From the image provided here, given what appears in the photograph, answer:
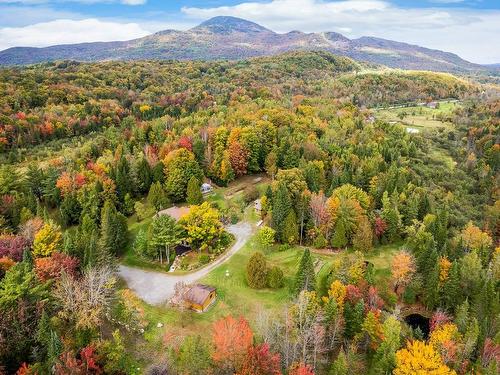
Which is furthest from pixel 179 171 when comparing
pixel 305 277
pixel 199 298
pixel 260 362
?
pixel 260 362

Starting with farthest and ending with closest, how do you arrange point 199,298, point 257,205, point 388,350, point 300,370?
point 257,205 → point 199,298 → point 388,350 → point 300,370

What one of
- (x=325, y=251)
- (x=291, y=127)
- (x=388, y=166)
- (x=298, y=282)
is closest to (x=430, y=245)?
(x=325, y=251)

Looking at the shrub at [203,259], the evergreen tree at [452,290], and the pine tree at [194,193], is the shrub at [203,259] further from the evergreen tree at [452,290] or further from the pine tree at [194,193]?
the evergreen tree at [452,290]

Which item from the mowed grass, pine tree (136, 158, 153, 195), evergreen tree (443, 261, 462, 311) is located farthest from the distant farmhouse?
the mowed grass

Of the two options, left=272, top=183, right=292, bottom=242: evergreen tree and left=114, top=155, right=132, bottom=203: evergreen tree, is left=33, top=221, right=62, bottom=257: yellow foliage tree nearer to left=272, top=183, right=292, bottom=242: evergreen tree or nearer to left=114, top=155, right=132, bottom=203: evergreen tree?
left=114, top=155, right=132, bottom=203: evergreen tree

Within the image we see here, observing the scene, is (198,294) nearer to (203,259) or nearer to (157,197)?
(203,259)

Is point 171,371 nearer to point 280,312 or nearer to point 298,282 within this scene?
point 280,312
